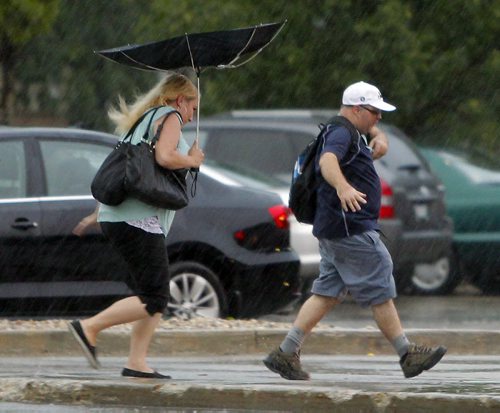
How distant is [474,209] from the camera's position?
1734cm

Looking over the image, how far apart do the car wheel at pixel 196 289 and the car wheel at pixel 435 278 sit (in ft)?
19.3

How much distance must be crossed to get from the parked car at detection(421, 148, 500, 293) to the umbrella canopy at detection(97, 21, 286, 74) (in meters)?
9.28

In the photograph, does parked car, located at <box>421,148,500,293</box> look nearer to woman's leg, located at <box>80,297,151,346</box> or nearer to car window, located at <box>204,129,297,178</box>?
car window, located at <box>204,129,297,178</box>

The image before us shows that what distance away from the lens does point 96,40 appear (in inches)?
1494

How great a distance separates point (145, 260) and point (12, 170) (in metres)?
3.97

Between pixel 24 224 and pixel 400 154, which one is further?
pixel 400 154

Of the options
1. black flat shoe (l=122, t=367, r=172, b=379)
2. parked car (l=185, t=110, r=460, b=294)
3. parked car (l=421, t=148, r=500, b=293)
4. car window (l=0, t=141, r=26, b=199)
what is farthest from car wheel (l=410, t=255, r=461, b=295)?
black flat shoe (l=122, t=367, r=172, b=379)

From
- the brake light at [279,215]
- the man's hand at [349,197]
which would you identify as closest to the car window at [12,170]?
the brake light at [279,215]

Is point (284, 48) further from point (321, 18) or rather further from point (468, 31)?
point (468, 31)

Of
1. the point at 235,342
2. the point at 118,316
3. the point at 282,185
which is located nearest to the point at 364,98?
the point at 118,316

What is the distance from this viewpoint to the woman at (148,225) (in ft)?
26.9

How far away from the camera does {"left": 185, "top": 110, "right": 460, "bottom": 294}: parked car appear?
16.2m

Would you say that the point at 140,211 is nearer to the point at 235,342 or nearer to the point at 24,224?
the point at 235,342

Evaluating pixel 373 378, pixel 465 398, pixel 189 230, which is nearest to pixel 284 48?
pixel 189 230
